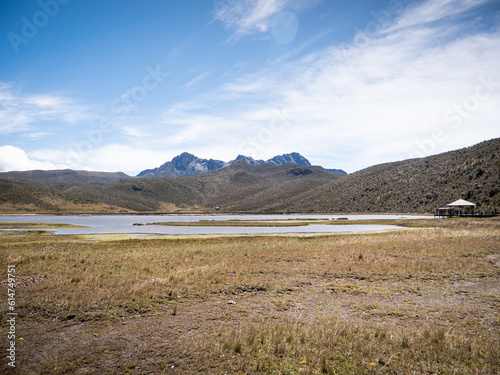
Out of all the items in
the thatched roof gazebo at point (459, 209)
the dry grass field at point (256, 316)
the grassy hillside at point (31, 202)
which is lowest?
the dry grass field at point (256, 316)

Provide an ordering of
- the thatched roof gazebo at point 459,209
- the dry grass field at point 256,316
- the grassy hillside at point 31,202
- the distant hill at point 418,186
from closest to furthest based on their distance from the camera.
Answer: the dry grass field at point 256,316, the thatched roof gazebo at point 459,209, the distant hill at point 418,186, the grassy hillside at point 31,202

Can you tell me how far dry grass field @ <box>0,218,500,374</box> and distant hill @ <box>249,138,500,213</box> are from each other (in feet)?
269

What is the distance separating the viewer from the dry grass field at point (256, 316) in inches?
305

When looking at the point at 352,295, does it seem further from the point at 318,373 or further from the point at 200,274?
the point at 200,274

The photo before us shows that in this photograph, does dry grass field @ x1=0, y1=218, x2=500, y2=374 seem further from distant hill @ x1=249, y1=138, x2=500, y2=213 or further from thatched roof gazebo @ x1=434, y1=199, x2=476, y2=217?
distant hill @ x1=249, y1=138, x2=500, y2=213

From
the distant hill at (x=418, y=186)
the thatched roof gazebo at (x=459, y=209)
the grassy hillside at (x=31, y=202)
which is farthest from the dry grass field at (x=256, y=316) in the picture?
the grassy hillside at (x=31, y=202)

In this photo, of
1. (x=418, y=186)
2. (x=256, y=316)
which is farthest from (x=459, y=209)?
(x=256, y=316)

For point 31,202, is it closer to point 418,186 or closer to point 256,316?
point 256,316

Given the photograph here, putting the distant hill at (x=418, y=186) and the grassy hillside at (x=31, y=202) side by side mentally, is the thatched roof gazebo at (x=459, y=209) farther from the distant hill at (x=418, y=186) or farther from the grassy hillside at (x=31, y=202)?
the grassy hillside at (x=31, y=202)

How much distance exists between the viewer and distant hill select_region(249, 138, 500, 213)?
299 feet

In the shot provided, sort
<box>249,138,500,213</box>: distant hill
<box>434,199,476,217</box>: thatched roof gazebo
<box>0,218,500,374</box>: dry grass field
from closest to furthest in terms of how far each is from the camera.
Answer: <box>0,218,500,374</box>: dry grass field, <box>434,199,476,217</box>: thatched roof gazebo, <box>249,138,500,213</box>: distant hill

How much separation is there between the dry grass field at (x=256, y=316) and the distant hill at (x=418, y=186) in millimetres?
81947

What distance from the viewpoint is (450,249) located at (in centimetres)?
2641

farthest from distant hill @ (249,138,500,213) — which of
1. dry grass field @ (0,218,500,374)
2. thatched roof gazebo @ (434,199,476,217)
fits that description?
dry grass field @ (0,218,500,374)
